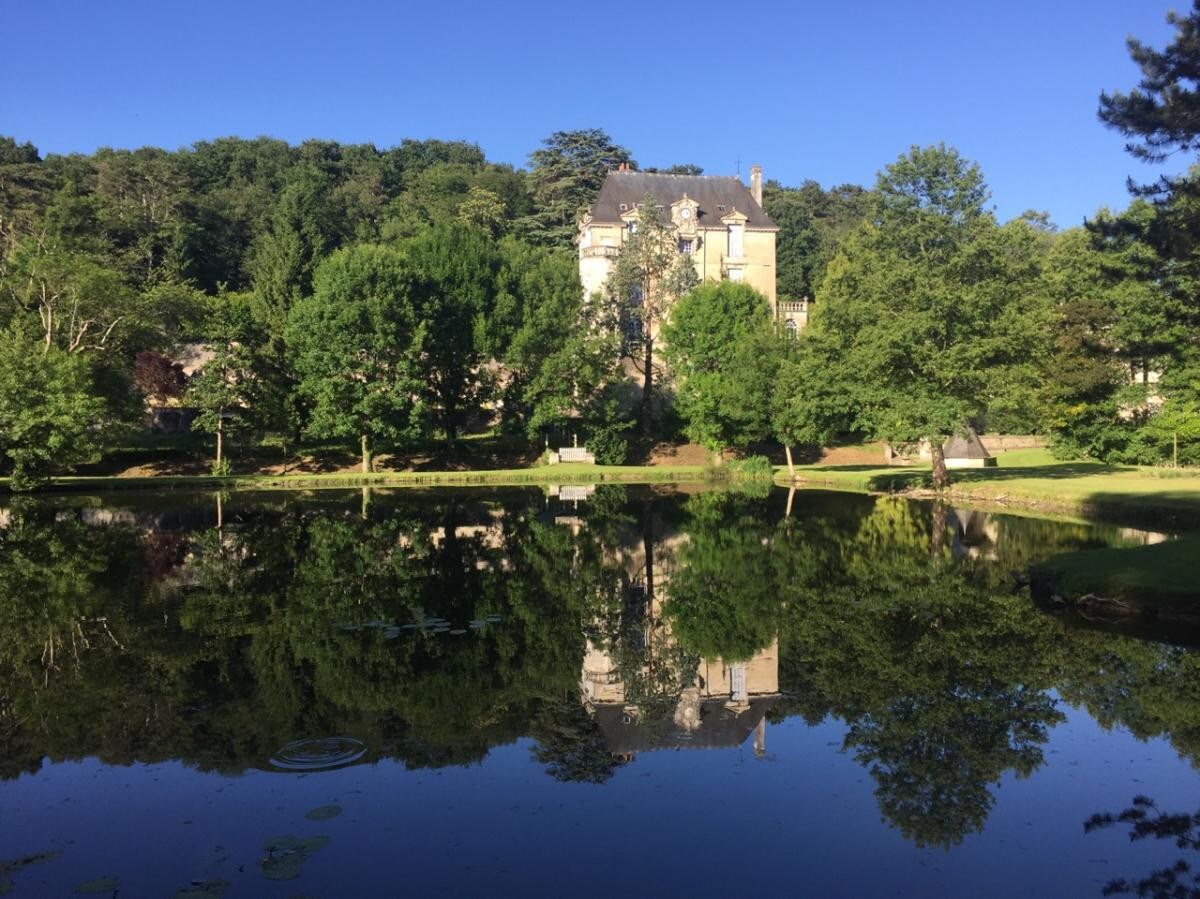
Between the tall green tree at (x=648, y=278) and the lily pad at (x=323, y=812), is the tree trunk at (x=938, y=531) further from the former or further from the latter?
the tall green tree at (x=648, y=278)

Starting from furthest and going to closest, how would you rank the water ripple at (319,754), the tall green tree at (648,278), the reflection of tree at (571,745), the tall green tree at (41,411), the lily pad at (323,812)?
1. the tall green tree at (648,278)
2. the tall green tree at (41,411)
3. the reflection of tree at (571,745)
4. the water ripple at (319,754)
5. the lily pad at (323,812)

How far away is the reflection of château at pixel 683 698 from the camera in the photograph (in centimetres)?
1107

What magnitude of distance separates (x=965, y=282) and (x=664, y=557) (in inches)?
862

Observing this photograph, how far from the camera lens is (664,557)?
22.9 metres

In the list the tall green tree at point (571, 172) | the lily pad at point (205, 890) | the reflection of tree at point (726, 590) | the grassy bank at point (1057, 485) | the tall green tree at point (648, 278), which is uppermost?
the tall green tree at point (571, 172)

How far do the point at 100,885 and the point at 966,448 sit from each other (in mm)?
49308

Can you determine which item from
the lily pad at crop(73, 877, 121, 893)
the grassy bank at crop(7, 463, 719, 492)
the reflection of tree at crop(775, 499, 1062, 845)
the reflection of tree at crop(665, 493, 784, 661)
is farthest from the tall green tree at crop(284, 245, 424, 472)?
the lily pad at crop(73, 877, 121, 893)

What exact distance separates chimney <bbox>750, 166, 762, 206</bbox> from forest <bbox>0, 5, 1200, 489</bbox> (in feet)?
45.3

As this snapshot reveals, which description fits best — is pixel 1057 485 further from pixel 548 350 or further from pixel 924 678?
pixel 548 350

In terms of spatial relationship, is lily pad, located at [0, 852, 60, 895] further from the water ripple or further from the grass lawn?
the grass lawn

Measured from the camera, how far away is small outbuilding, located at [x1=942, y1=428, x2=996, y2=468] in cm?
4981

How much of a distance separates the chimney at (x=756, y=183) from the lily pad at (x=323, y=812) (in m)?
65.6

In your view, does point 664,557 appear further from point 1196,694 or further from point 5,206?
point 5,206

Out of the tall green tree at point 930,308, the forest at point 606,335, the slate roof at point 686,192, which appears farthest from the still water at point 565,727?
the slate roof at point 686,192
